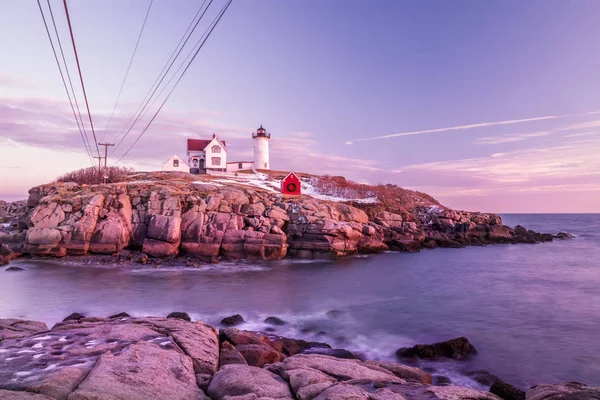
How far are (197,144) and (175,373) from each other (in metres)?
57.6

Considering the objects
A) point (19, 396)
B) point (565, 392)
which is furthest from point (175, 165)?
point (565, 392)

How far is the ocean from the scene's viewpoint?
34.4 ft

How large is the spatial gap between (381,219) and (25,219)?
30.2 meters

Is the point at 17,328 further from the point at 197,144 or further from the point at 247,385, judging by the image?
the point at 197,144

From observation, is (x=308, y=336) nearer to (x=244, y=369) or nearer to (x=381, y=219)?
(x=244, y=369)

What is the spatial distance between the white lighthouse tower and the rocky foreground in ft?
190

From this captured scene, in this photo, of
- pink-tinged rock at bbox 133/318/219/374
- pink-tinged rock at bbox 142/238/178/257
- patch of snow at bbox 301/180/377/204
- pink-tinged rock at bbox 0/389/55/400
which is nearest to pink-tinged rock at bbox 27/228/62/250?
pink-tinged rock at bbox 142/238/178/257

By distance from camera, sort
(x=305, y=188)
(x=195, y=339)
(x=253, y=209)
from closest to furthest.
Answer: (x=195, y=339)
(x=253, y=209)
(x=305, y=188)

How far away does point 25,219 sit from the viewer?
1116 inches

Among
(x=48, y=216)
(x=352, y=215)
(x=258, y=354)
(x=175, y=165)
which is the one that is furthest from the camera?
(x=175, y=165)

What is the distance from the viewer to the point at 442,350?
376 inches

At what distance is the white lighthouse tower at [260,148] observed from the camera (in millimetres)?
64562

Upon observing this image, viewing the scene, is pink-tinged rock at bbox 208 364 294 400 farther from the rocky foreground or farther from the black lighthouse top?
the black lighthouse top

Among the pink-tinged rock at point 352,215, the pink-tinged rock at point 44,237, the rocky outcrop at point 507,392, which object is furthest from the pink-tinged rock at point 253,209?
the rocky outcrop at point 507,392
